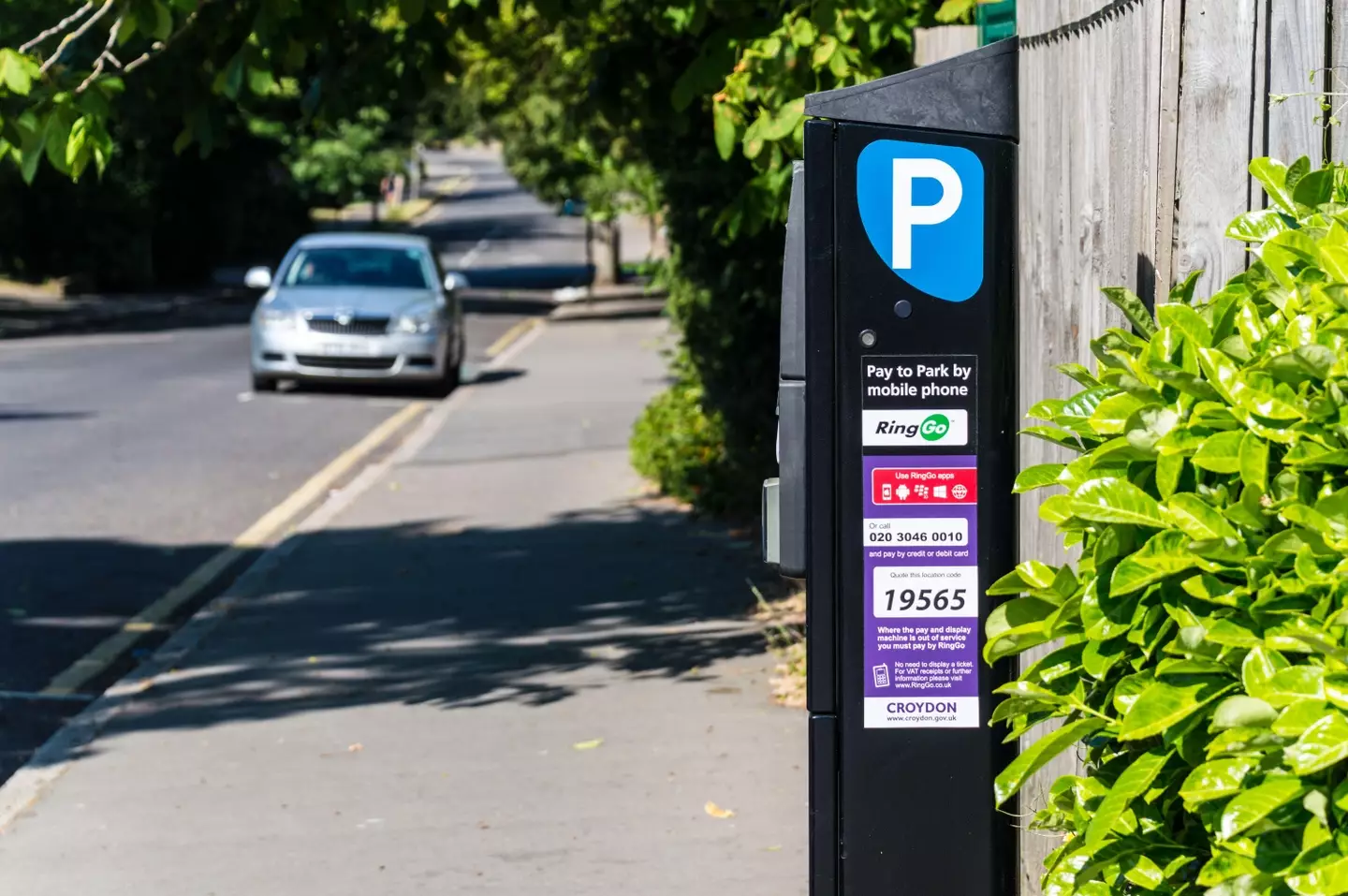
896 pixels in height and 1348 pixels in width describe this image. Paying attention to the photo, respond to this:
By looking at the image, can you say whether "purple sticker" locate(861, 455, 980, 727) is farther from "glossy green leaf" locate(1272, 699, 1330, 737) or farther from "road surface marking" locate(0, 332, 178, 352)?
"road surface marking" locate(0, 332, 178, 352)

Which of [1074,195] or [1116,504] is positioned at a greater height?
[1074,195]

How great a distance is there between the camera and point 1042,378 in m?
3.68

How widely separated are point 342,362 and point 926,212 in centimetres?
1548

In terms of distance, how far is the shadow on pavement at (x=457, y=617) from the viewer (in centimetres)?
680

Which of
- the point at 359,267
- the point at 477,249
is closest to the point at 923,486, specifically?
the point at 359,267

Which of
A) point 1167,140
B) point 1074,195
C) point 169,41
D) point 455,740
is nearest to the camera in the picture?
point 1167,140

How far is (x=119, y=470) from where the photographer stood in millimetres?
13156

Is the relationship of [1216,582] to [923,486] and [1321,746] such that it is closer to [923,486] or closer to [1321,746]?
[1321,746]

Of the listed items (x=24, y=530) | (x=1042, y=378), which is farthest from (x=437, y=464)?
(x=1042, y=378)

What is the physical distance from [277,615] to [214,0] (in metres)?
2.85

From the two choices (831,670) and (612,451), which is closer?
(831,670)

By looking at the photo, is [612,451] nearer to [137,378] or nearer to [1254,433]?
[137,378]

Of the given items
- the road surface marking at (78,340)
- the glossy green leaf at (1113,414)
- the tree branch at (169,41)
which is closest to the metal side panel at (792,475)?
the glossy green leaf at (1113,414)

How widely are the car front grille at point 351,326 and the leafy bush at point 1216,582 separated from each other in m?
16.1
